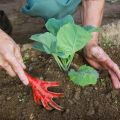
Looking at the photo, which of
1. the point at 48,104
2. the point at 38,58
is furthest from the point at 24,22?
the point at 48,104

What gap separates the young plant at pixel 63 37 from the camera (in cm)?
159

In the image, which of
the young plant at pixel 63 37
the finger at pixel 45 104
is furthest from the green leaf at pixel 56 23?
the finger at pixel 45 104

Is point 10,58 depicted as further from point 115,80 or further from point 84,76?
point 115,80

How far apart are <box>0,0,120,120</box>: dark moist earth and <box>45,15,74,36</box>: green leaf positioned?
0.87 ft

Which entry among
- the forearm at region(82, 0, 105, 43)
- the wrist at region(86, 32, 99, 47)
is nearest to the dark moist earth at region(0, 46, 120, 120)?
the wrist at region(86, 32, 99, 47)

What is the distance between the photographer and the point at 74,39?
1.64 meters

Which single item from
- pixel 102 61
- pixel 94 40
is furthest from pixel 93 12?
pixel 102 61

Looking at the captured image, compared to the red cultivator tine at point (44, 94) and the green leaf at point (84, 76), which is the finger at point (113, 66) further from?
the red cultivator tine at point (44, 94)

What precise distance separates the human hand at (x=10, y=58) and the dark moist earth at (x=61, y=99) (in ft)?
0.64

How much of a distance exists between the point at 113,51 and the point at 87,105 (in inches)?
14.7

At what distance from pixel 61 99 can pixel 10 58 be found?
0.35 metres

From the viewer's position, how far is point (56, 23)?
1666mm

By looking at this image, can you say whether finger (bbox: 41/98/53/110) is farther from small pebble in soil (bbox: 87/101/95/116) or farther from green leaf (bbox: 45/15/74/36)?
green leaf (bbox: 45/15/74/36)

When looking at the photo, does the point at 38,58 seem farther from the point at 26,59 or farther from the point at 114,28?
the point at 114,28
